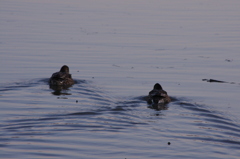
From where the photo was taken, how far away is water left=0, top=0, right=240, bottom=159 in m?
14.3

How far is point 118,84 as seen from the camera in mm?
23703

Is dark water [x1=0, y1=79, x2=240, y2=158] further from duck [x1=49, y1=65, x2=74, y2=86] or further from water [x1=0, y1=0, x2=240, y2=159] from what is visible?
duck [x1=49, y1=65, x2=74, y2=86]

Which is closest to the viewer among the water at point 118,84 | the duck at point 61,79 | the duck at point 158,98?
the water at point 118,84

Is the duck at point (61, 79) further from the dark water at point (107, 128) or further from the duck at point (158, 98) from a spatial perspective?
the duck at point (158, 98)

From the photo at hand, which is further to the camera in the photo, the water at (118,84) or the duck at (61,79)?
the duck at (61,79)

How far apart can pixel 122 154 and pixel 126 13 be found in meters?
38.1

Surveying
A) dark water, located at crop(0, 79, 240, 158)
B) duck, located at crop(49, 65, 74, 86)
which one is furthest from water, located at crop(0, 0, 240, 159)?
duck, located at crop(49, 65, 74, 86)

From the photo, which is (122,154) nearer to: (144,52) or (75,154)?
(75,154)

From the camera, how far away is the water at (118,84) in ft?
46.8

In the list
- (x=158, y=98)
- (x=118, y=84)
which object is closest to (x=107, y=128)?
(x=158, y=98)

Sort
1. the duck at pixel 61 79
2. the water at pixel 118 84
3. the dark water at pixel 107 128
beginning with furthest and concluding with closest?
1. the duck at pixel 61 79
2. the water at pixel 118 84
3. the dark water at pixel 107 128

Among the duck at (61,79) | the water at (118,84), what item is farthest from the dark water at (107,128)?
the duck at (61,79)

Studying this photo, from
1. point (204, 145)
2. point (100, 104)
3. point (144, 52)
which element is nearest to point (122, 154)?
point (204, 145)

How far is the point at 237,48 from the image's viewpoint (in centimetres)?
3397
